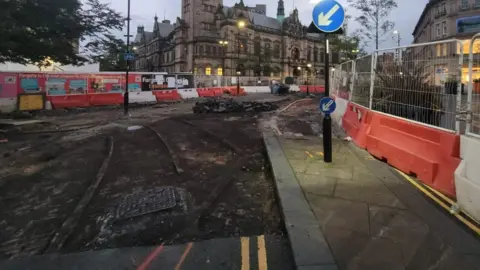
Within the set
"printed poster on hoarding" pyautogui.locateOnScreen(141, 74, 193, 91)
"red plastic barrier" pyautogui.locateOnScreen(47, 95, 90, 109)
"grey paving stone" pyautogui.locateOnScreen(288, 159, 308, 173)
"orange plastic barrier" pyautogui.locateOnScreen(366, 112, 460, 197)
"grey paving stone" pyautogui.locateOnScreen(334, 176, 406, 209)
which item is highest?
"printed poster on hoarding" pyautogui.locateOnScreen(141, 74, 193, 91)

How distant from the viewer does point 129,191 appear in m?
6.26

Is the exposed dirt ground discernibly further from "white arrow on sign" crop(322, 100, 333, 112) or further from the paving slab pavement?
"white arrow on sign" crop(322, 100, 333, 112)

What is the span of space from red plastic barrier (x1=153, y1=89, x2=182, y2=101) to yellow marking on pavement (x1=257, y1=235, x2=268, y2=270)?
27364 mm

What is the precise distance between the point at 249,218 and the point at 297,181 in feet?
5.06

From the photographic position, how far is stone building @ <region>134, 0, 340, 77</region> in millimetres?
84375

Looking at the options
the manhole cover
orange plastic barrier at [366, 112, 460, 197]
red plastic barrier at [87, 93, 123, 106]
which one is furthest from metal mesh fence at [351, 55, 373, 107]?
red plastic barrier at [87, 93, 123, 106]

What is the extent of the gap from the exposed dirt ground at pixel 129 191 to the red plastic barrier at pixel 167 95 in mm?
18904

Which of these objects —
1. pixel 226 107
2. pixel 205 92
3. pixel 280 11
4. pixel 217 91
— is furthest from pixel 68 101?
pixel 280 11

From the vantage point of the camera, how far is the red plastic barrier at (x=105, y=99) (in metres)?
25.0

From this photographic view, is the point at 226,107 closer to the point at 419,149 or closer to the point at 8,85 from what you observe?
the point at 8,85

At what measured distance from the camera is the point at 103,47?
1745 centimetres

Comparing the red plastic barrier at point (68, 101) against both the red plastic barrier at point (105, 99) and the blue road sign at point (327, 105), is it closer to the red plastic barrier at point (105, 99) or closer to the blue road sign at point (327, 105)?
the red plastic barrier at point (105, 99)

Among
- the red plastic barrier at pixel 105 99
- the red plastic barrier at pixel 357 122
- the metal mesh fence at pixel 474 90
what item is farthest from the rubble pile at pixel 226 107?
the metal mesh fence at pixel 474 90

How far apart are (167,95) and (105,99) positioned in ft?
21.3
